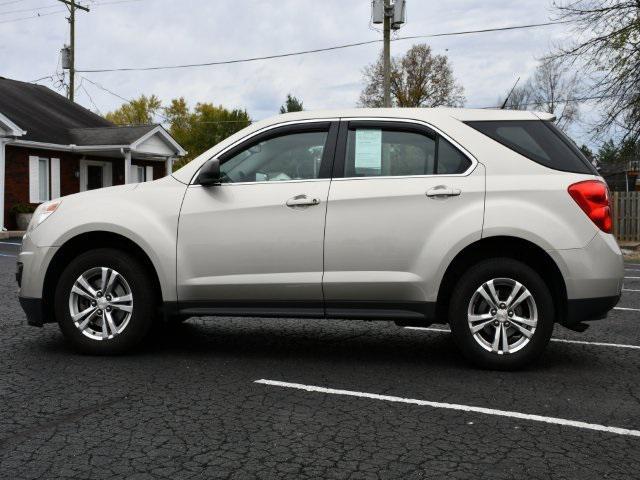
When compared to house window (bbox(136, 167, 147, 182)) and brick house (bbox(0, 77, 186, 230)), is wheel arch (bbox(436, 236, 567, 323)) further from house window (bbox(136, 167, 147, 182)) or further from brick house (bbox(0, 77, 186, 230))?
house window (bbox(136, 167, 147, 182))

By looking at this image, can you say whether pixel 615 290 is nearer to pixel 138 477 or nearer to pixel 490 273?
pixel 490 273

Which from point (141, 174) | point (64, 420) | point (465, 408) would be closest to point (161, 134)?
point (141, 174)

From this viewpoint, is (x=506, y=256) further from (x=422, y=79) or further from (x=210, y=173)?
(x=422, y=79)

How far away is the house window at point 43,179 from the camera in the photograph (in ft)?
87.2

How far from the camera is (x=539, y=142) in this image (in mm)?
5230

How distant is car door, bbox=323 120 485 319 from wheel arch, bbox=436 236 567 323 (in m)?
0.18

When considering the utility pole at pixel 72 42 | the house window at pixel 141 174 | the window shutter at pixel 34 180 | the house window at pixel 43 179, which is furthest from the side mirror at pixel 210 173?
the utility pole at pixel 72 42

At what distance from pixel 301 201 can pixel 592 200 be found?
2.13m

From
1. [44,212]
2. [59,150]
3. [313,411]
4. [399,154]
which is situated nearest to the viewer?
[313,411]

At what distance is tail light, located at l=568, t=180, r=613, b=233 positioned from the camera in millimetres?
5000

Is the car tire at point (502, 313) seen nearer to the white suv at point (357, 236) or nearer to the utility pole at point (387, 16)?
the white suv at point (357, 236)

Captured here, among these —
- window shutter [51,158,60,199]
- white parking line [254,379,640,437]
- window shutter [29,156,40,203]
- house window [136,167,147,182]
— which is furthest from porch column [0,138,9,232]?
white parking line [254,379,640,437]

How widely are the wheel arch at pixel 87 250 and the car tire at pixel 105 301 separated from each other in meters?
0.10

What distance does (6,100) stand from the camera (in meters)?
28.7
